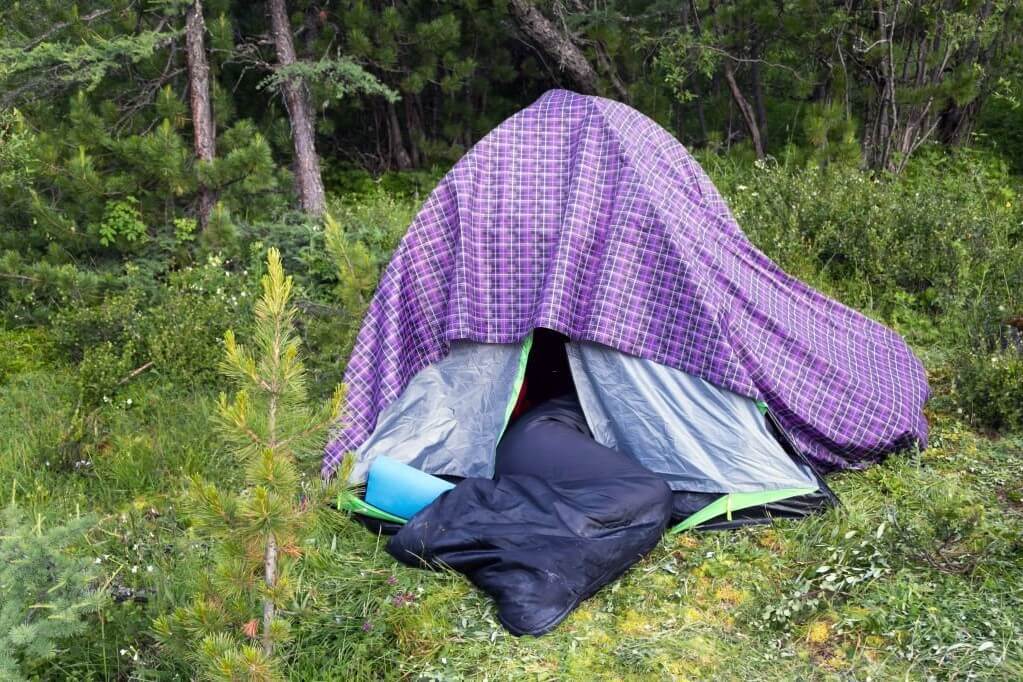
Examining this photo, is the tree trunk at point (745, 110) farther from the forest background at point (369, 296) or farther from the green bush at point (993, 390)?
the green bush at point (993, 390)

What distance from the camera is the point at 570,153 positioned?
4184 millimetres

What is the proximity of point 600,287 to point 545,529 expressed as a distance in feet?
3.37

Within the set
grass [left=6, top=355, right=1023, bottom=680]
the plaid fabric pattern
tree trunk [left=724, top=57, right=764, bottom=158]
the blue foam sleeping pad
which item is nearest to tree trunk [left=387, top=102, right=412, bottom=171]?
tree trunk [left=724, top=57, right=764, bottom=158]

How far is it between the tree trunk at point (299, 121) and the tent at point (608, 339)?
2941 mm

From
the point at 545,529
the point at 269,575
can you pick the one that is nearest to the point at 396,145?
the point at 545,529

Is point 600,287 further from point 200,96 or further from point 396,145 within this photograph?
point 396,145

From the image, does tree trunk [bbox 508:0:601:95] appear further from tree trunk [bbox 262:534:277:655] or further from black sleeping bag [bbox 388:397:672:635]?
tree trunk [bbox 262:534:277:655]

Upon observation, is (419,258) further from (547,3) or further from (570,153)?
(547,3)

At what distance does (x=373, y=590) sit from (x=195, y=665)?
2.44ft

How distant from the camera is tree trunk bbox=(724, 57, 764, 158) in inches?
310

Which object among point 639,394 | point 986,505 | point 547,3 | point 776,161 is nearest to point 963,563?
point 986,505

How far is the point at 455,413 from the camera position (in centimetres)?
408

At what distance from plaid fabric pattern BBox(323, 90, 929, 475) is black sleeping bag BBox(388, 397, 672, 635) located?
0.50 metres

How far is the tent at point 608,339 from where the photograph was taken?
12.7ft
